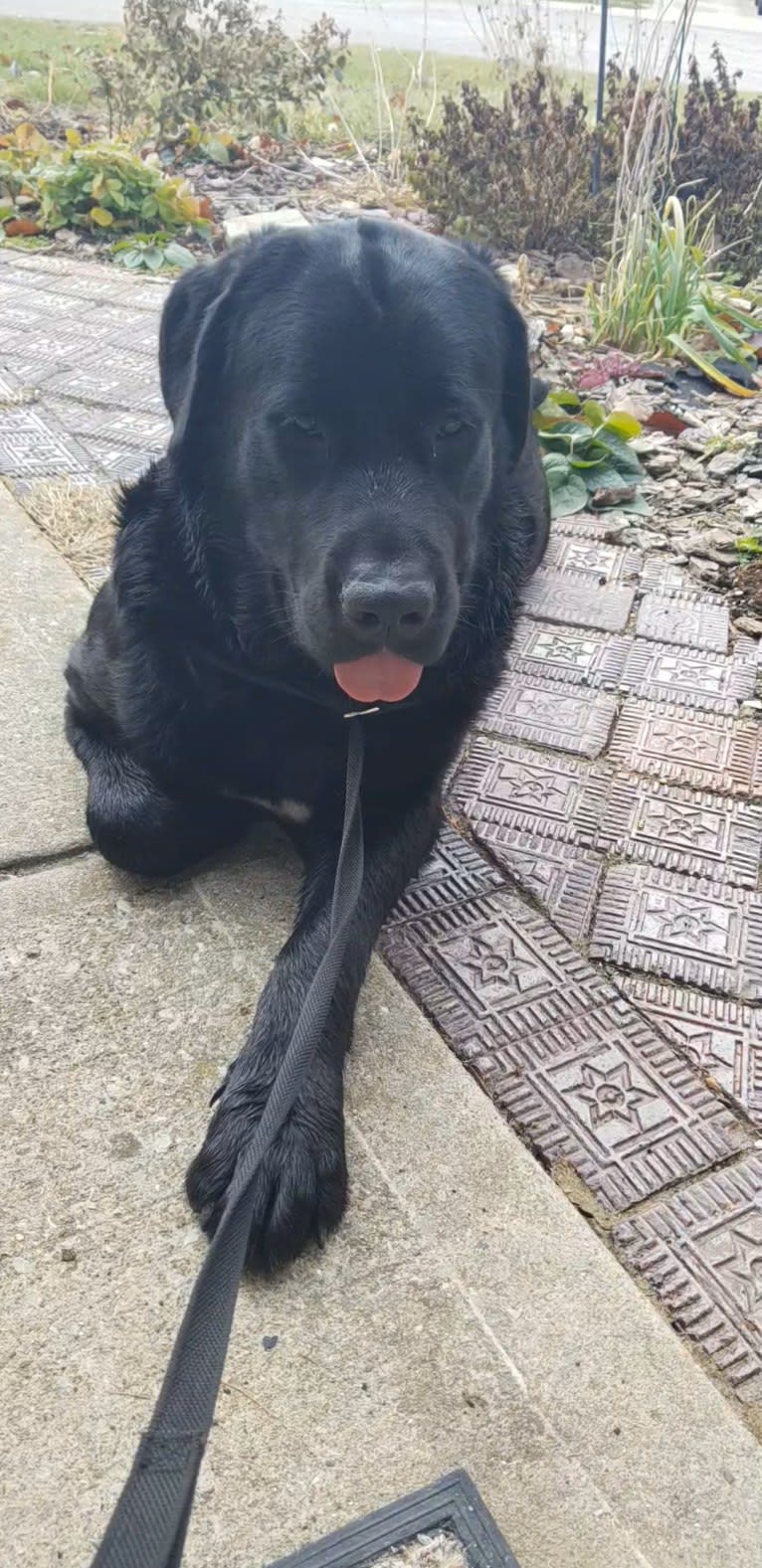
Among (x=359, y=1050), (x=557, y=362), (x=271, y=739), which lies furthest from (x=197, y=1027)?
(x=557, y=362)

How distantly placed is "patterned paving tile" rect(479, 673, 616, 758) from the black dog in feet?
1.62

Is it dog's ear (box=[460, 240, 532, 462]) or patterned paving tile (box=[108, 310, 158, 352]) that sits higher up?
dog's ear (box=[460, 240, 532, 462])

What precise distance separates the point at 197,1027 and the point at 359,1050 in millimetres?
247

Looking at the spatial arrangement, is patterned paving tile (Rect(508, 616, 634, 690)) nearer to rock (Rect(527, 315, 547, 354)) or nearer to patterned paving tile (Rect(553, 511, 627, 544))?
patterned paving tile (Rect(553, 511, 627, 544))

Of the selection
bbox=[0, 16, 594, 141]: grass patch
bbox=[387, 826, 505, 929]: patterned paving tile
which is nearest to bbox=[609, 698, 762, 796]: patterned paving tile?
bbox=[387, 826, 505, 929]: patterned paving tile

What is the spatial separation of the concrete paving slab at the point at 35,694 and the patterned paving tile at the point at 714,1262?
3.92ft

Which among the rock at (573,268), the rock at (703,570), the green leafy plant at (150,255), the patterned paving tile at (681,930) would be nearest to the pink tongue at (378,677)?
the patterned paving tile at (681,930)

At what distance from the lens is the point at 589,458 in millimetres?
3924

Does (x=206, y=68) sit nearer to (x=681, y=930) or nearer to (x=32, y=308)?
(x=32, y=308)

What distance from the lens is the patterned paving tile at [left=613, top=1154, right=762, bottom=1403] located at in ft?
4.77

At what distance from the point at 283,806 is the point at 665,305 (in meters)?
3.72

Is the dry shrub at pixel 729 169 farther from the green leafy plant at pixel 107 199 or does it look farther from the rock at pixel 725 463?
the green leafy plant at pixel 107 199

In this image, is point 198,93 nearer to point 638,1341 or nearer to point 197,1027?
point 197,1027

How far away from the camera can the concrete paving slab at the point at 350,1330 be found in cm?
123
